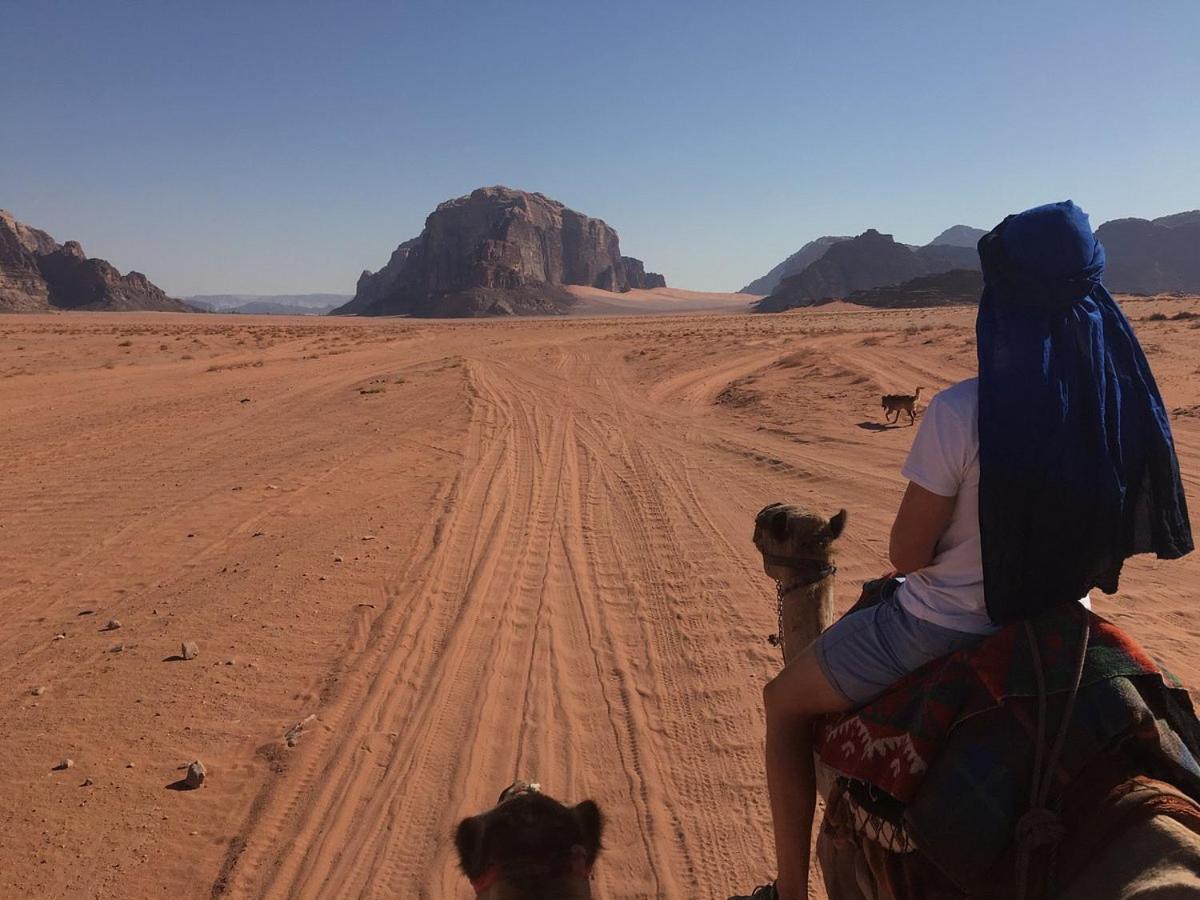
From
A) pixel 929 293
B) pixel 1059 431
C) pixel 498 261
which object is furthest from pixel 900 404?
pixel 498 261

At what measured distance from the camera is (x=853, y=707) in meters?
2.53

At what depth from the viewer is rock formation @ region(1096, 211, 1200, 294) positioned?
5851 inches

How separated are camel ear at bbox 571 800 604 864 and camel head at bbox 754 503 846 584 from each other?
1.37 m

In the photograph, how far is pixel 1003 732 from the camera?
83.6 inches

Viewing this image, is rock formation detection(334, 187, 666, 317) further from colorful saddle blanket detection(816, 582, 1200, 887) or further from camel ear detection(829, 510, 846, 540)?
colorful saddle blanket detection(816, 582, 1200, 887)

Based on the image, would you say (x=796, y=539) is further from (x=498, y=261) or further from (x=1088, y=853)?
(x=498, y=261)

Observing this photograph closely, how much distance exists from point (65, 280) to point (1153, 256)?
20161 centimetres

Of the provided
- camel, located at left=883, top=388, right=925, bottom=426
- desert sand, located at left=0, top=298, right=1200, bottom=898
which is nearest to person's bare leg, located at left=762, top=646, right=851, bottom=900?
desert sand, located at left=0, top=298, right=1200, bottom=898

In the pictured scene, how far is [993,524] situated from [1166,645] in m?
4.96

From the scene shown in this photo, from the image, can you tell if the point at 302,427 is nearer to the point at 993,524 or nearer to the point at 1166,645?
the point at 1166,645

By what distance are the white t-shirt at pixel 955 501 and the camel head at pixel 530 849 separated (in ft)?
4.18

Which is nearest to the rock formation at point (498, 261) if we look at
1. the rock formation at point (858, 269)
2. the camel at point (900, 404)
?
the rock formation at point (858, 269)

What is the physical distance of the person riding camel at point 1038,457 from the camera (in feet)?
6.82

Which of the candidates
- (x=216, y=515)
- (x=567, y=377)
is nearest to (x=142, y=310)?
(x=567, y=377)
